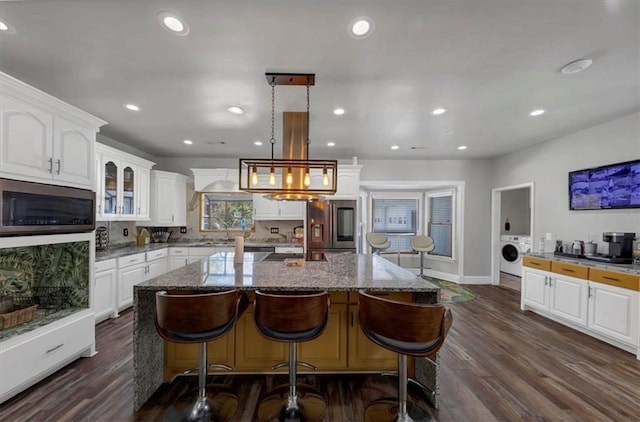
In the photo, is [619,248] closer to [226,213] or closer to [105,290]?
[226,213]

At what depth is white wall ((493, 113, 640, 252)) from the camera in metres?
3.24

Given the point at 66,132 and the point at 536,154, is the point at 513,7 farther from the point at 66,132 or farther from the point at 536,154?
the point at 536,154

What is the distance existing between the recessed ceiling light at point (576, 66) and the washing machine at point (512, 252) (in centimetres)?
415

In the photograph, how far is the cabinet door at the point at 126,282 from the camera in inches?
146

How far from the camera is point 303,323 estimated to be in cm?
174

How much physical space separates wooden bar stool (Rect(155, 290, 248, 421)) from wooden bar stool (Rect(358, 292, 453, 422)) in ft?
3.00

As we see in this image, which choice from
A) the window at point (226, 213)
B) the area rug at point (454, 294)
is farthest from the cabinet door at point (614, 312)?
the window at point (226, 213)

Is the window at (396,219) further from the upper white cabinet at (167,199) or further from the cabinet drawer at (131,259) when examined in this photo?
the cabinet drawer at (131,259)

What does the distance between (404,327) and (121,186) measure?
4502mm

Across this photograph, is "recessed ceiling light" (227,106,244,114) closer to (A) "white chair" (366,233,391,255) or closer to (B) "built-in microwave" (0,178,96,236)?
(B) "built-in microwave" (0,178,96,236)

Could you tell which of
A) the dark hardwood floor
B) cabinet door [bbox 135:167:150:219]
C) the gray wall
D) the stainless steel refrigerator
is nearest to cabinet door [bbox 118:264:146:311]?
the dark hardwood floor

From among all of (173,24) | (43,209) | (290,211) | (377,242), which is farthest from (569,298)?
(43,209)

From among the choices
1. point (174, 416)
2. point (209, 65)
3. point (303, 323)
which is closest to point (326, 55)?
point (209, 65)

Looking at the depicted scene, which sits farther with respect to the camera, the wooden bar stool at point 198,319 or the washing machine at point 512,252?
the washing machine at point 512,252
